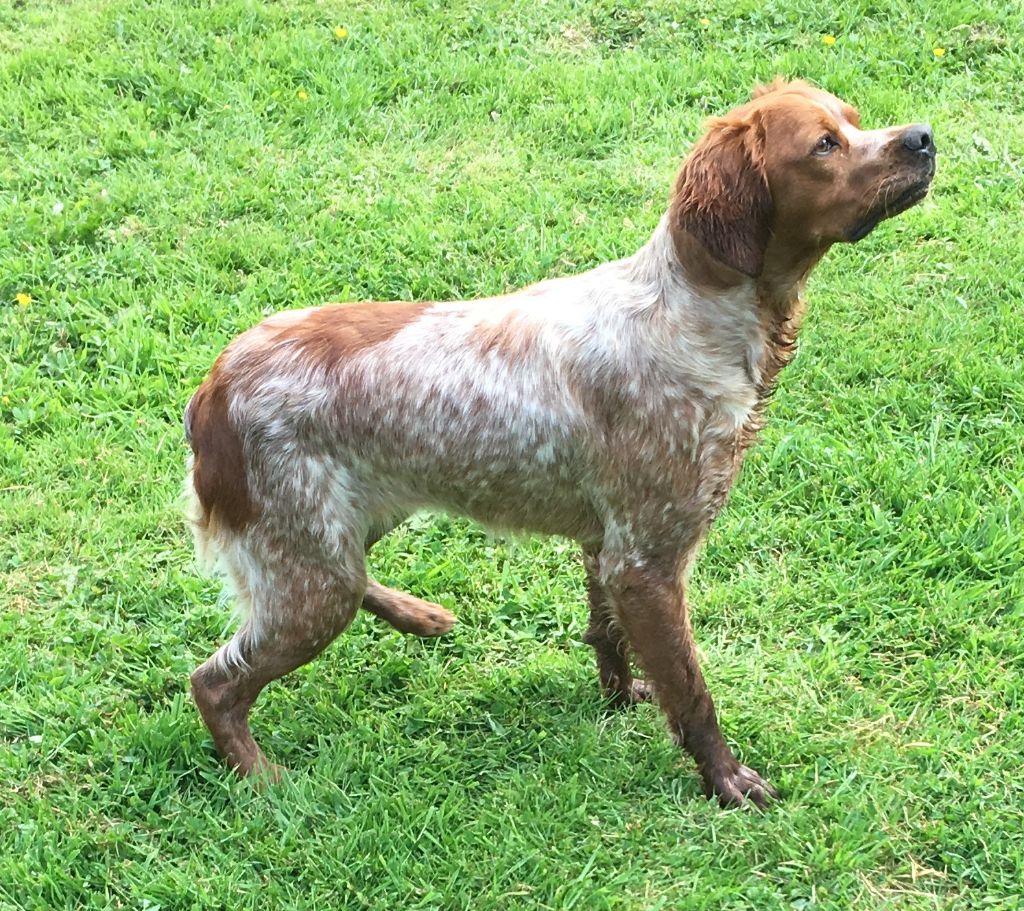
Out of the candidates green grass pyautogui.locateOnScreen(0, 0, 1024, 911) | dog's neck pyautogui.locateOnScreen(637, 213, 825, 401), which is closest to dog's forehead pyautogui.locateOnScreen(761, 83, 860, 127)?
dog's neck pyautogui.locateOnScreen(637, 213, 825, 401)

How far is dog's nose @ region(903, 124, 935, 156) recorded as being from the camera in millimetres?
3068

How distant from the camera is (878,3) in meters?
7.23

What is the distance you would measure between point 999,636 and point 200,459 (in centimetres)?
274

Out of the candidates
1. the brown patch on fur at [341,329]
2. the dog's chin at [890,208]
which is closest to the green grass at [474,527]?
the brown patch on fur at [341,329]

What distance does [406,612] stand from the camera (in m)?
4.03

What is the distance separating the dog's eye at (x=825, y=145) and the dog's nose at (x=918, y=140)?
192mm

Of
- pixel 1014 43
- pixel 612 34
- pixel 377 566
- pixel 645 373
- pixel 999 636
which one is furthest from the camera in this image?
pixel 612 34

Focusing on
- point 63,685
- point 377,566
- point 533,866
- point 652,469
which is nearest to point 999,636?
point 652,469

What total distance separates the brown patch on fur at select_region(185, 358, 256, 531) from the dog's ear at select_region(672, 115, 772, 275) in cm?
147

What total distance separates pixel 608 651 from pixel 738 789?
2.07ft

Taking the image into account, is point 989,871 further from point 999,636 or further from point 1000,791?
point 999,636

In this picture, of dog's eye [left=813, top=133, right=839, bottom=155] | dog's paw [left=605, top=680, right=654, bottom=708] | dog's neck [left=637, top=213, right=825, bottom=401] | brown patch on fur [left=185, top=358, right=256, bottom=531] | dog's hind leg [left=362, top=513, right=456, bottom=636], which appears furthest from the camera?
Result: dog's hind leg [left=362, top=513, right=456, bottom=636]

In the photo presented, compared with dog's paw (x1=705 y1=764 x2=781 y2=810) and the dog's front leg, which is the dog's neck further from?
dog's paw (x1=705 y1=764 x2=781 y2=810)

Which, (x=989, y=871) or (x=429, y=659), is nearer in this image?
(x=989, y=871)
